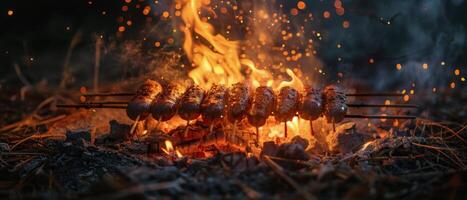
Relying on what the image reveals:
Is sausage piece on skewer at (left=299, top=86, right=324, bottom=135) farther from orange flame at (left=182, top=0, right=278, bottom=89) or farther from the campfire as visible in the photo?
orange flame at (left=182, top=0, right=278, bottom=89)

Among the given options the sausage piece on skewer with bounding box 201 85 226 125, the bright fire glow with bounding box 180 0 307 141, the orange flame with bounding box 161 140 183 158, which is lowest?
the orange flame with bounding box 161 140 183 158

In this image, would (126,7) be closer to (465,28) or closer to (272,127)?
(272,127)

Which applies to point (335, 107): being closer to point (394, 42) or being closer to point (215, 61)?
point (215, 61)

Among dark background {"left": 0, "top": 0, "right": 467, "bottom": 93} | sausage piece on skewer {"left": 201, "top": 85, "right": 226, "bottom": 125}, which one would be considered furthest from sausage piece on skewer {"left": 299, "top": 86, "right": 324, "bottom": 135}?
dark background {"left": 0, "top": 0, "right": 467, "bottom": 93}

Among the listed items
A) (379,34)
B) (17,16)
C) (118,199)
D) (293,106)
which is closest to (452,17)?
(379,34)

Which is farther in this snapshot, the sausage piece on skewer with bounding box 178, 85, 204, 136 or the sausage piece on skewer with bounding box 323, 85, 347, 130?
the sausage piece on skewer with bounding box 178, 85, 204, 136

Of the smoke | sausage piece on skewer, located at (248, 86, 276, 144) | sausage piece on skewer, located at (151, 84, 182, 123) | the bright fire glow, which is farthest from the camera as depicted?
the smoke
